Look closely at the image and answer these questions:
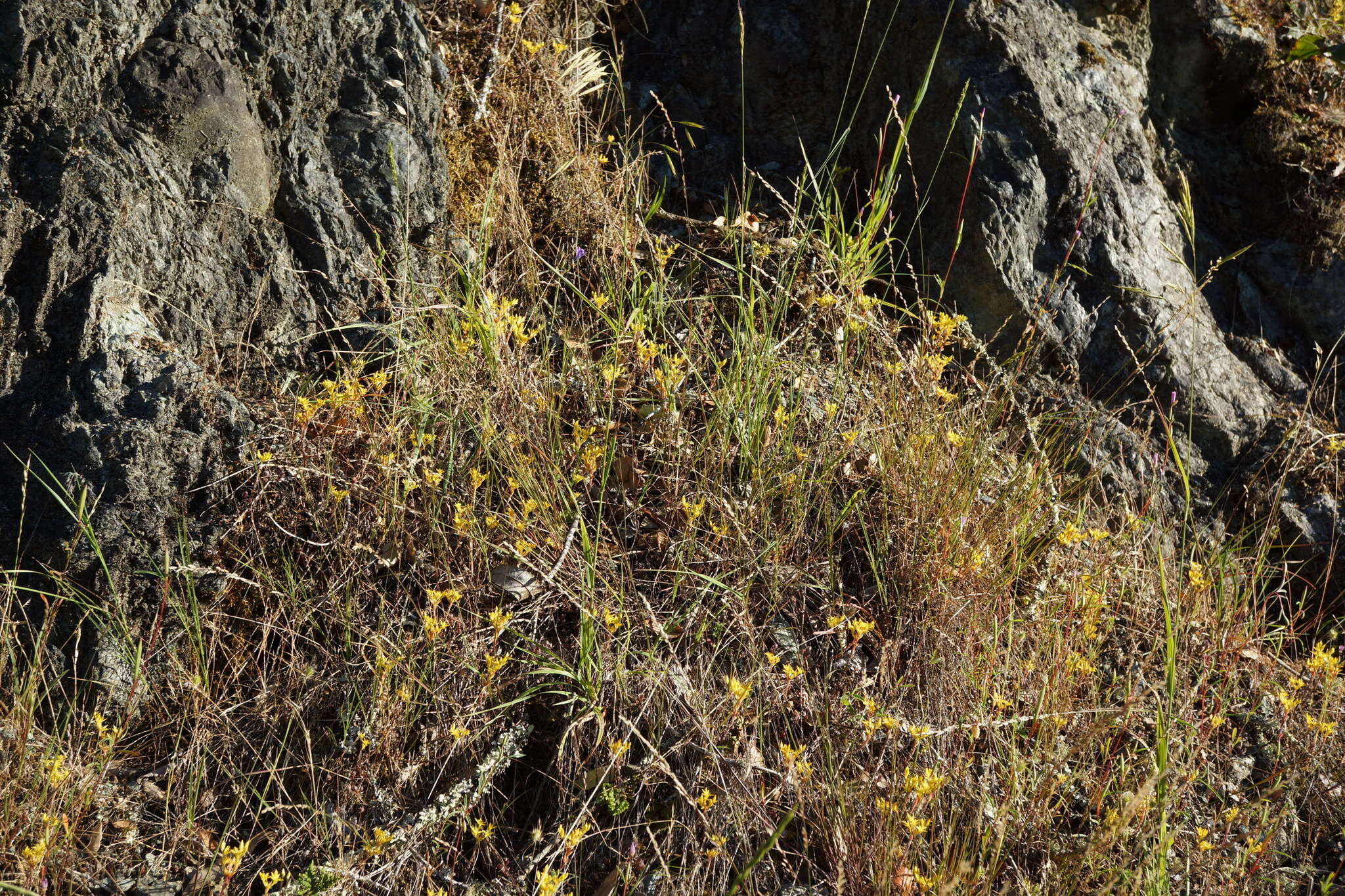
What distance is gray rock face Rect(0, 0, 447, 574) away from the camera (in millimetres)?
2316

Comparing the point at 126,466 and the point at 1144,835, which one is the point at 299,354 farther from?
the point at 1144,835

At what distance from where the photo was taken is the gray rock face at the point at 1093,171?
315 cm

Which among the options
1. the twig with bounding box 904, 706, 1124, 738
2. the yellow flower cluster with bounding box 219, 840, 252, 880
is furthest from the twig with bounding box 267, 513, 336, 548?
the twig with bounding box 904, 706, 1124, 738

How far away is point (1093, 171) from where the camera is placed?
3.24 m

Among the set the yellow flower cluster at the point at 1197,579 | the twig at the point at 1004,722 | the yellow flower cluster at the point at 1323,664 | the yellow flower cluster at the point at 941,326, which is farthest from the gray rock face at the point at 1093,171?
the twig at the point at 1004,722

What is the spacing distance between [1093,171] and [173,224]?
111 inches

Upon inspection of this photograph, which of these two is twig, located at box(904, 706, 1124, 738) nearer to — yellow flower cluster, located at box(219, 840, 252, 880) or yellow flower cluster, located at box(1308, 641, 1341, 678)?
yellow flower cluster, located at box(1308, 641, 1341, 678)

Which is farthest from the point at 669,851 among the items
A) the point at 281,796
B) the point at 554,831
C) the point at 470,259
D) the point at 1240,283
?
the point at 1240,283

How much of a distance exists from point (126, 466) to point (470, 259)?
1159 millimetres

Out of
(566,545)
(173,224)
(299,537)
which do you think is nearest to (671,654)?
(566,545)

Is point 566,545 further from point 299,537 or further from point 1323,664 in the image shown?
point 1323,664

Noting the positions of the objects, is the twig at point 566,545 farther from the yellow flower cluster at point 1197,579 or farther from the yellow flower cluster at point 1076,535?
the yellow flower cluster at point 1197,579

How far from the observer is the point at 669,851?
2.04 metres

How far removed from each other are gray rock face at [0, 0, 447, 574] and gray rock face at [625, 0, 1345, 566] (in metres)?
1.24
